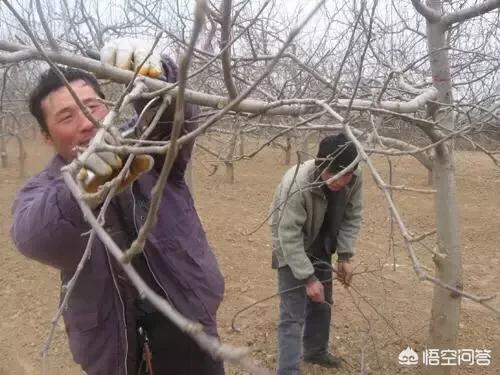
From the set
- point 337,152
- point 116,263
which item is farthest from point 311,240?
point 116,263

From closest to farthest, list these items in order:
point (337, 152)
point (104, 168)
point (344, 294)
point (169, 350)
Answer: point (104, 168) < point (169, 350) < point (337, 152) < point (344, 294)

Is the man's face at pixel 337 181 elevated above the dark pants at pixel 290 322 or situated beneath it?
elevated above

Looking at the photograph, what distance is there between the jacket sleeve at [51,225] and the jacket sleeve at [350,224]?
158cm

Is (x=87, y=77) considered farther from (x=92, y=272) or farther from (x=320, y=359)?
(x=320, y=359)

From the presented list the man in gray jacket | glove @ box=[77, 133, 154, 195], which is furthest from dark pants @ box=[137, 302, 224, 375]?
glove @ box=[77, 133, 154, 195]

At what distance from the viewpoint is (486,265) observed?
4605mm

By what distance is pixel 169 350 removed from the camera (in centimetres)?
163

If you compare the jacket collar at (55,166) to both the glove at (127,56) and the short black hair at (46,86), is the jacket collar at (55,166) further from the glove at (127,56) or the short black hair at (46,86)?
the glove at (127,56)

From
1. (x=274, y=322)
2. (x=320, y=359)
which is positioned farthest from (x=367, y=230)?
(x=320, y=359)

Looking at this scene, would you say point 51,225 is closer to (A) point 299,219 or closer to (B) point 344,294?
(A) point 299,219

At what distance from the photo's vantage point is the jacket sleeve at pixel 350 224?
2.47 meters

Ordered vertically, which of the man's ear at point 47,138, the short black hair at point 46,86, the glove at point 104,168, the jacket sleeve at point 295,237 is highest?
the short black hair at point 46,86

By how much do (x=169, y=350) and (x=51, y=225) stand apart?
2.40 feet

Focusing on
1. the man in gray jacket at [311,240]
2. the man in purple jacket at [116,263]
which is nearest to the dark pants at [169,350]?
the man in purple jacket at [116,263]
